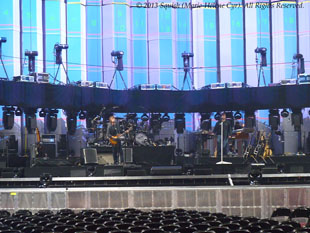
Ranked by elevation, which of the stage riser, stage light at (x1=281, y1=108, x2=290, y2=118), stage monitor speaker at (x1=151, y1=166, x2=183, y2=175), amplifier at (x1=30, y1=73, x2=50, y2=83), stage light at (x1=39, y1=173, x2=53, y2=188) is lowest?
the stage riser

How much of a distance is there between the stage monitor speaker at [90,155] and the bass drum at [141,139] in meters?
2.58

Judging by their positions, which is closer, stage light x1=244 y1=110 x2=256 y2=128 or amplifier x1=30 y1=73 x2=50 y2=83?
amplifier x1=30 y1=73 x2=50 y2=83

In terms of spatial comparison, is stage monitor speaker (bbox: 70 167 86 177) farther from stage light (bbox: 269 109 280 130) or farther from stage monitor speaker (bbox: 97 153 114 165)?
stage light (bbox: 269 109 280 130)

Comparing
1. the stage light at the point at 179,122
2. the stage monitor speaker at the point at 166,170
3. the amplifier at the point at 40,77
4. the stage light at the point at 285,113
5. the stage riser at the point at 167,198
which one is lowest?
the stage riser at the point at 167,198

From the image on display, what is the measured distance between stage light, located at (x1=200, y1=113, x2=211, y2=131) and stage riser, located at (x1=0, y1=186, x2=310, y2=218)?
11.7 m

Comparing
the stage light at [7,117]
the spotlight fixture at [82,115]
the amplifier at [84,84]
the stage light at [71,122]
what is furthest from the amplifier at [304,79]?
the stage light at [7,117]

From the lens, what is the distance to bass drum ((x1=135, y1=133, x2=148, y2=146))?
23.9m

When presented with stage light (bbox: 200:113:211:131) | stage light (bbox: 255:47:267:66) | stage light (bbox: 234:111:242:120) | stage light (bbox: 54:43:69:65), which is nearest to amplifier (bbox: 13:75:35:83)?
stage light (bbox: 54:43:69:65)

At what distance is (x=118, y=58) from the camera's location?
30.5m

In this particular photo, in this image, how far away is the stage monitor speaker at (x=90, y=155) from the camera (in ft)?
70.4

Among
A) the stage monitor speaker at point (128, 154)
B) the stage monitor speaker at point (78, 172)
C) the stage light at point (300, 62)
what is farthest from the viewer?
the stage light at point (300, 62)

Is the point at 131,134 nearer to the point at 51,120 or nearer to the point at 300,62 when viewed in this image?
the point at 51,120

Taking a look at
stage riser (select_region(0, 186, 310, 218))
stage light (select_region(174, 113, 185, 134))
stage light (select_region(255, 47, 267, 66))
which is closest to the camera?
stage riser (select_region(0, 186, 310, 218))

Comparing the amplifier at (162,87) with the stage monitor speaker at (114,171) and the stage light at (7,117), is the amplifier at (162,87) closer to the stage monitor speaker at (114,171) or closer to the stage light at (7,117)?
the stage light at (7,117)
